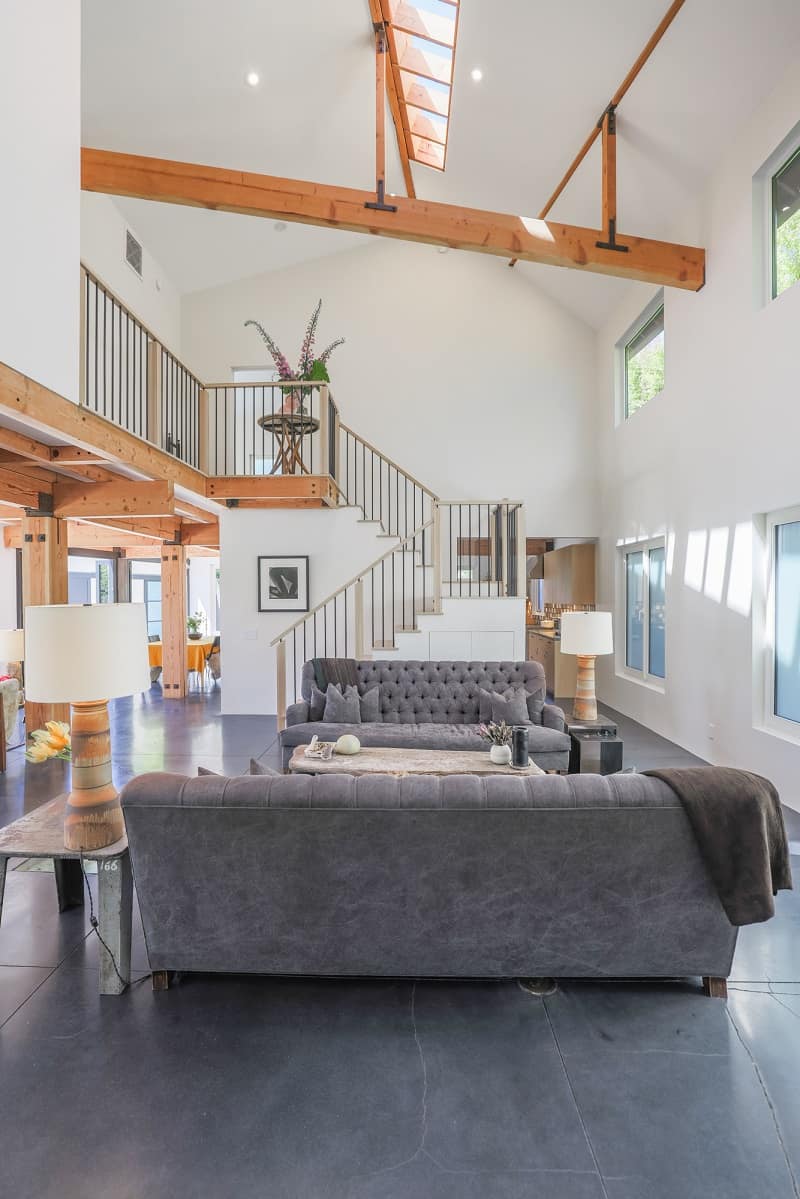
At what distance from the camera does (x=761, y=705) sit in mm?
4695

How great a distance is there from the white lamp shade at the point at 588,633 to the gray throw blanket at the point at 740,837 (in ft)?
8.27

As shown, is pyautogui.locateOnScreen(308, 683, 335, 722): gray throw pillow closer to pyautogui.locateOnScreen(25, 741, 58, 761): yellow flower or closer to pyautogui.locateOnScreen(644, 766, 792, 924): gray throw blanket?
pyautogui.locateOnScreen(25, 741, 58, 761): yellow flower

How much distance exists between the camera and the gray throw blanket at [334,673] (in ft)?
18.1

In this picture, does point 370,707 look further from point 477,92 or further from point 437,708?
point 477,92

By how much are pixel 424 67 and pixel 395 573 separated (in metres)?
5.15

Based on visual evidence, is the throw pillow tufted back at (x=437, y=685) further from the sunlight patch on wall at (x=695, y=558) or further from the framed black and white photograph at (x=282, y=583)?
the framed black and white photograph at (x=282, y=583)

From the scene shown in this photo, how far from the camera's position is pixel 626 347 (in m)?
8.02

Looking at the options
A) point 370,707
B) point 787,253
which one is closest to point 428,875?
point 370,707

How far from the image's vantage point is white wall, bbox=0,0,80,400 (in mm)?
3627

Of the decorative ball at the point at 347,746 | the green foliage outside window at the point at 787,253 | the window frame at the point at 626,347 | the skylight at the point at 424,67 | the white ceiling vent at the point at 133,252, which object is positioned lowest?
the decorative ball at the point at 347,746

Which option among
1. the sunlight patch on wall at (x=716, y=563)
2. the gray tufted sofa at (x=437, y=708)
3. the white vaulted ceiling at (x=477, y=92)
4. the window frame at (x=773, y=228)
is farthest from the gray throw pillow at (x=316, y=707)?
the white vaulted ceiling at (x=477, y=92)

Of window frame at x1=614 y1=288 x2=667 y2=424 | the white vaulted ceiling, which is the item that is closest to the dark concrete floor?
the white vaulted ceiling

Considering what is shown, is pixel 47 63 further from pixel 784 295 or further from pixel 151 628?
pixel 151 628

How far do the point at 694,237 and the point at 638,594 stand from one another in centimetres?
363
